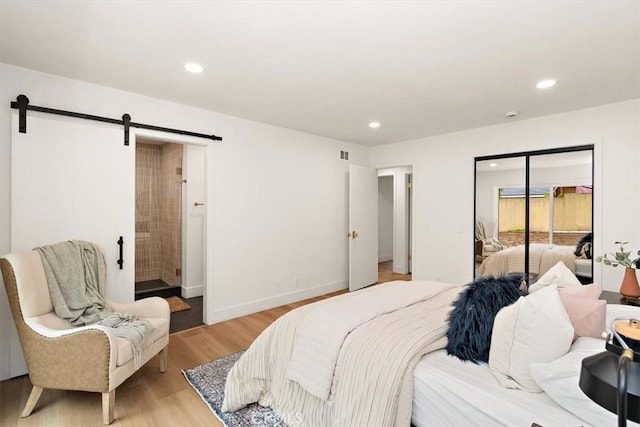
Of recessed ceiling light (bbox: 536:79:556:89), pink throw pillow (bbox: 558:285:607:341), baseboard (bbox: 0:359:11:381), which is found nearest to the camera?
pink throw pillow (bbox: 558:285:607:341)

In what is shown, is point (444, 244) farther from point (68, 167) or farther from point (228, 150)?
point (68, 167)

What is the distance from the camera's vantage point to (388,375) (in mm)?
1490

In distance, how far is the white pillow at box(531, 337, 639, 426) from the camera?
1.07 meters

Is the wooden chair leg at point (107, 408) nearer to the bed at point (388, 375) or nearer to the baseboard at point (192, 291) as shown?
the bed at point (388, 375)

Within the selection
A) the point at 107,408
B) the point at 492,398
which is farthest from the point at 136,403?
the point at 492,398

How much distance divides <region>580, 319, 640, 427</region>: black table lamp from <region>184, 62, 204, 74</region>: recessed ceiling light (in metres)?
2.76

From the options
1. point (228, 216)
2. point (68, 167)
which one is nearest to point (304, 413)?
point (228, 216)

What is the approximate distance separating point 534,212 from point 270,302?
3555 millimetres

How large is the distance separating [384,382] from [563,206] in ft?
11.1

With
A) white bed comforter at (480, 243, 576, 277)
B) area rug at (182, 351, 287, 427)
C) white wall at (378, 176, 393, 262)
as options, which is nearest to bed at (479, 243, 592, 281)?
white bed comforter at (480, 243, 576, 277)

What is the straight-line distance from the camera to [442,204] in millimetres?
4512

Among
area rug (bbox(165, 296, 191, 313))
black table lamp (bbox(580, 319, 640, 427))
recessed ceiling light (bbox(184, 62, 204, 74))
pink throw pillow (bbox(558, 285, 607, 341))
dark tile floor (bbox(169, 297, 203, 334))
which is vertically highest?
recessed ceiling light (bbox(184, 62, 204, 74))

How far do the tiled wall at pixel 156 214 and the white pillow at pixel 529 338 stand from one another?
15.0 feet

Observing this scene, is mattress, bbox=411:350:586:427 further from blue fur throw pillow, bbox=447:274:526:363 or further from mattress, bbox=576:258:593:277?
mattress, bbox=576:258:593:277
